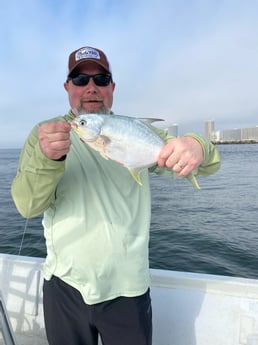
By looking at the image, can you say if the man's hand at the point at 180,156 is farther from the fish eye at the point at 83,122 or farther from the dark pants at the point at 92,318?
the dark pants at the point at 92,318

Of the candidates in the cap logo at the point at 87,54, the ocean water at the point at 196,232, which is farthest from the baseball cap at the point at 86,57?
the ocean water at the point at 196,232

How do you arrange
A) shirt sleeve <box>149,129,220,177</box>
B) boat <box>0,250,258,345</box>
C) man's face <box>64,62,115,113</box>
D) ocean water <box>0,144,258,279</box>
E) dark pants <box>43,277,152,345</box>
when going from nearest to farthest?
shirt sleeve <box>149,129,220,177</box>
dark pants <box>43,277,152,345</box>
man's face <box>64,62,115,113</box>
boat <box>0,250,258,345</box>
ocean water <box>0,144,258,279</box>

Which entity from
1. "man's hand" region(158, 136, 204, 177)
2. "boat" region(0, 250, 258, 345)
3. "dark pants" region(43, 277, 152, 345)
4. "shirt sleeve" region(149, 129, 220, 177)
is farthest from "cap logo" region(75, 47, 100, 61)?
"boat" region(0, 250, 258, 345)

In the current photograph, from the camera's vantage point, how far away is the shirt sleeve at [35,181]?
5.31 ft

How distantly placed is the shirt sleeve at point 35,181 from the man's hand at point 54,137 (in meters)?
0.07

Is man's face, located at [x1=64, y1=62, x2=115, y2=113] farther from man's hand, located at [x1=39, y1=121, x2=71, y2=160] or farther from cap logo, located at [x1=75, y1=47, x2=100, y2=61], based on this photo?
man's hand, located at [x1=39, y1=121, x2=71, y2=160]

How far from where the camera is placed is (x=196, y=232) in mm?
10344

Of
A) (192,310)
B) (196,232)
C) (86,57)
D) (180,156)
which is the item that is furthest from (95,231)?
(196,232)

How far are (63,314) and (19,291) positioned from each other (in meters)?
1.78

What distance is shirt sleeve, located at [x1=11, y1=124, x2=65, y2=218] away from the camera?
1.62 meters

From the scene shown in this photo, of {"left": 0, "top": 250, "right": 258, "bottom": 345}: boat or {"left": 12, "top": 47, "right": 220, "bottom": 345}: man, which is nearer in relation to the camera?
{"left": 12, "top": 47, "right": 220, "bottom": 345}: man

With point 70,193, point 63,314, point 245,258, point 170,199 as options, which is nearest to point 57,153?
point 70,193

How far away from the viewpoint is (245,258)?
790 cm

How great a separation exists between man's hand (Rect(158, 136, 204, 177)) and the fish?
6 cm
